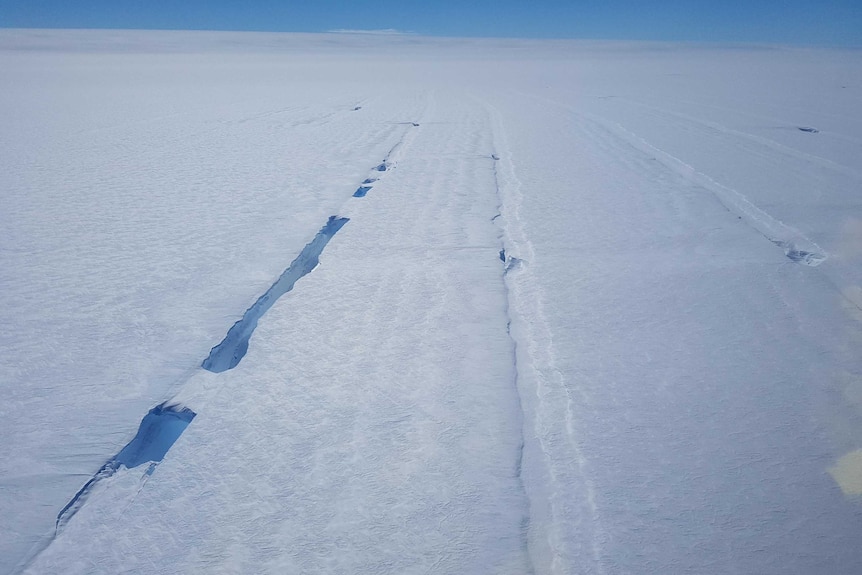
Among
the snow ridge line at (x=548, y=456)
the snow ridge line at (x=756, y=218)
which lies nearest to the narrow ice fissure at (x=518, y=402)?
the snow ridge line at (x=548, y=456)

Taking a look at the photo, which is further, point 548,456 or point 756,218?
point 756,218

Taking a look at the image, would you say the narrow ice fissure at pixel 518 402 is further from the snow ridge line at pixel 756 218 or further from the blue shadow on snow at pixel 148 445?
the snow ridge line at pixel 756 218

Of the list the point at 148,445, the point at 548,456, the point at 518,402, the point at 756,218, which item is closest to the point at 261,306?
the point at 148,445

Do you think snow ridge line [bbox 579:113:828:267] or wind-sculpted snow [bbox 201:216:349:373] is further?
snow ridge line [bbox 579:113:828:267]

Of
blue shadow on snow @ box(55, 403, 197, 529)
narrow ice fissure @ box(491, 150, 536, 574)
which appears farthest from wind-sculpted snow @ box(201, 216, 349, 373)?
narrow ice fissure @ box(491, 150, 536, 574)

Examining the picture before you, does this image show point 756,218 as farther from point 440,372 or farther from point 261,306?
point 261,306

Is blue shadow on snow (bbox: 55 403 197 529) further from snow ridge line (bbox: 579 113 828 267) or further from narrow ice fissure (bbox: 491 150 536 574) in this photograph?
snow ridge line (bbox: 579 113 828 267)

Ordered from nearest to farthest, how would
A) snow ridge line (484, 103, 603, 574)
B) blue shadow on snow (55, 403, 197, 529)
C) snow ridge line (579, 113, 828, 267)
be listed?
snow ridge line (484, 103, 603, 574), blue shadow on snow (55, 403, 197, 529), snow ridge line (579, 113, 828, 267)

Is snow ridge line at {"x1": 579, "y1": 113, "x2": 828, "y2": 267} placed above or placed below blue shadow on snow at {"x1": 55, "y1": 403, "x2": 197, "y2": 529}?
above
